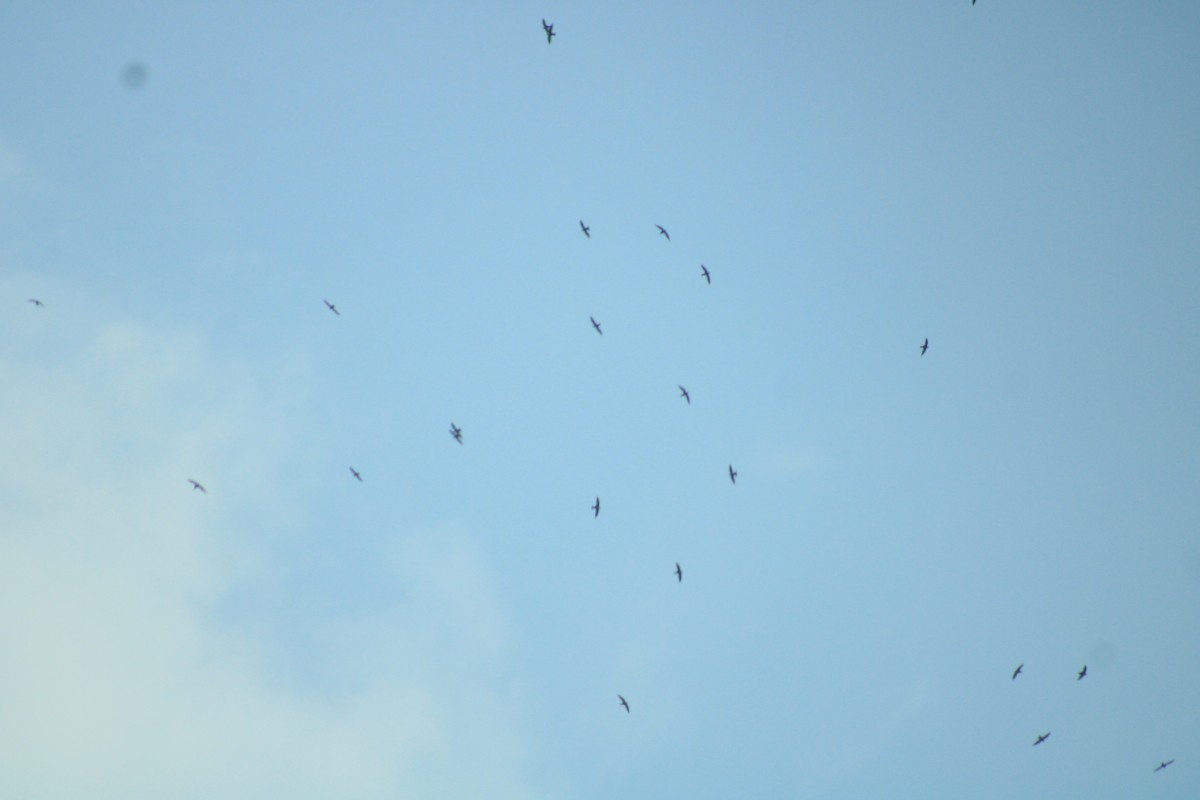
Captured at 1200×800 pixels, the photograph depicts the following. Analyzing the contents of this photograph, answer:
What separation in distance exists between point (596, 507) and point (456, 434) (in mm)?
11237

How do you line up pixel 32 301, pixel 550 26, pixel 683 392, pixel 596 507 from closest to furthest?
pixel 550 26
pixel 596 507
pixel 683 392
pixel 32 301

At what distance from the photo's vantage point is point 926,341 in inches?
2859

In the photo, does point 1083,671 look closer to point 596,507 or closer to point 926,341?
point 926,341

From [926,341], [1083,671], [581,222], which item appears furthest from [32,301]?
[1083,671]

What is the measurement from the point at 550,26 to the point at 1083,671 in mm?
57499

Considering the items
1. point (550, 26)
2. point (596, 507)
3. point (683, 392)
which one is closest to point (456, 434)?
point (596, 507)

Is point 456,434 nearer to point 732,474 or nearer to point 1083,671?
point 732,474

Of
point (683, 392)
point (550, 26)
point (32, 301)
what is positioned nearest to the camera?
point (550, 26)

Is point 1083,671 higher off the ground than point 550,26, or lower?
lower

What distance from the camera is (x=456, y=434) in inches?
2623

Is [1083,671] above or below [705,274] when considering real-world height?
A: below

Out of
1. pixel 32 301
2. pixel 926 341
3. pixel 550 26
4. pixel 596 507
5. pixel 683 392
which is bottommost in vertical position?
pixel 32 301

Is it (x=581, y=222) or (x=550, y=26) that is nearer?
(x=550, y=26)

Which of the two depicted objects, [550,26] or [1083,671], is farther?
[1083,671]
